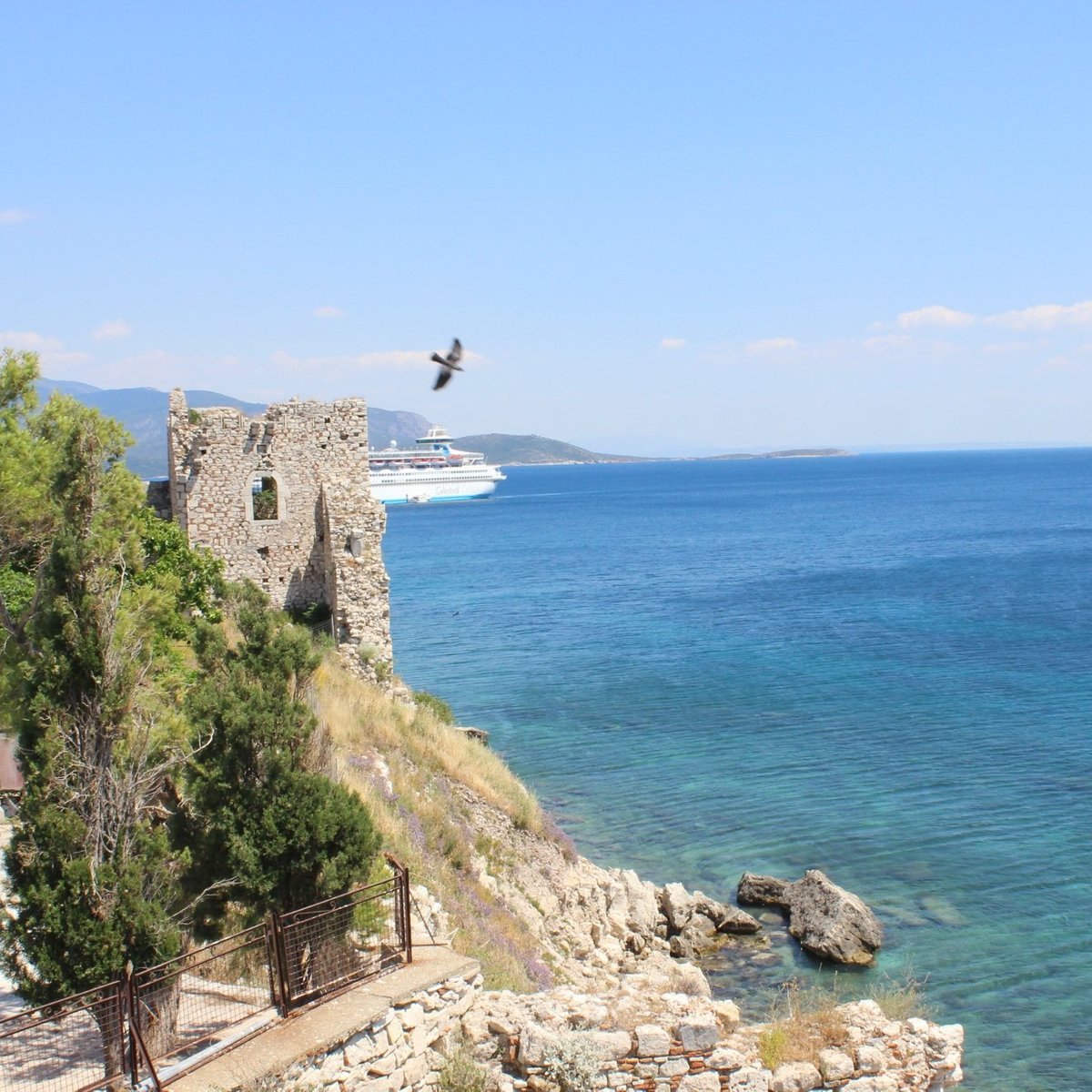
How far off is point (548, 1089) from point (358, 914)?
2248mm

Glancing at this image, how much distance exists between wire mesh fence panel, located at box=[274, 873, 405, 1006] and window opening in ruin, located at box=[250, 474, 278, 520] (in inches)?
530

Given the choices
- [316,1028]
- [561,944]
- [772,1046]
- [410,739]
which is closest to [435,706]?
[410,739]

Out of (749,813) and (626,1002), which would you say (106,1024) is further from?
(749,813)

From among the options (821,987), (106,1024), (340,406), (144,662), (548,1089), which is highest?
(340,406)

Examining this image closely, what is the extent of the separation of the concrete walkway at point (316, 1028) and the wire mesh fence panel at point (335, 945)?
0.57 ft

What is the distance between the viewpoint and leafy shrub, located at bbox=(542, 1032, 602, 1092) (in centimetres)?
923

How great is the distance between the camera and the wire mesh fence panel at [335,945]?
367 inches

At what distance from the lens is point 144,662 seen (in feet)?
30.5

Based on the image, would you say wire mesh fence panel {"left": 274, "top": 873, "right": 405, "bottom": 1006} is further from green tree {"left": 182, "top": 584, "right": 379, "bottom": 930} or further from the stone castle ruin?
the stone castle ruin

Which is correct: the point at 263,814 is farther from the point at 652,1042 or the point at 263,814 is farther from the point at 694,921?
the point at 694,921

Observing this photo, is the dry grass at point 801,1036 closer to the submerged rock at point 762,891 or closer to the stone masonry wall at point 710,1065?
the stone masonry wall at point 710,1065

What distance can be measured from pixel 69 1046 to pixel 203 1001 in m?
1.15

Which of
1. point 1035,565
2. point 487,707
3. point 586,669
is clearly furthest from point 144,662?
point 1035,565

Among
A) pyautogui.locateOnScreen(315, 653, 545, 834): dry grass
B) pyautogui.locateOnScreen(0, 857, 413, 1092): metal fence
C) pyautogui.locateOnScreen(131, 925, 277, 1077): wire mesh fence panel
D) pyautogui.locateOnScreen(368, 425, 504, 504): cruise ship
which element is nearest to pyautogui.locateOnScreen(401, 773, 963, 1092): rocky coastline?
pyautogui.locateOnScreen(0, 857, 413, 1092): metal fence
